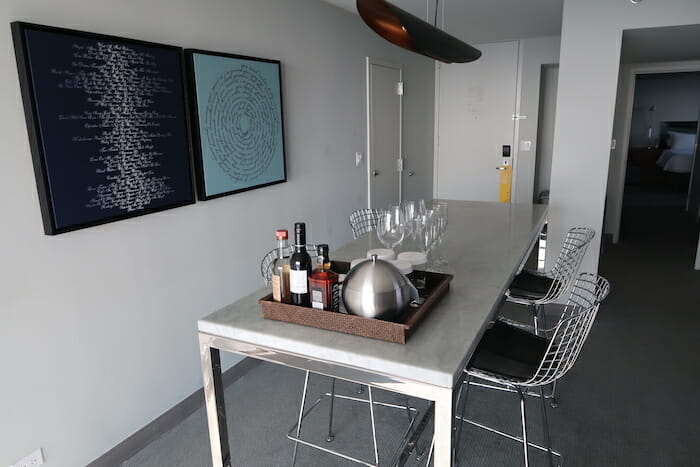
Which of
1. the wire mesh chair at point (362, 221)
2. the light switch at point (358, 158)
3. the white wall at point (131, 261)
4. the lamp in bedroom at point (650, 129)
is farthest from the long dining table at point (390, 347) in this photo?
the lamp in bedroom at point (650, 129)

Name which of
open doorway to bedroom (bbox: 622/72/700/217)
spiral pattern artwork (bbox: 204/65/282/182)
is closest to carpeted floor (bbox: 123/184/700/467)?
spiral pattern artwork (bbox: 204/65/282/182)

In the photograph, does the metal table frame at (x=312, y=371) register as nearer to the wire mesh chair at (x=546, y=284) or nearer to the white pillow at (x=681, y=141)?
the wire mesh chair at (x=546, y=284)

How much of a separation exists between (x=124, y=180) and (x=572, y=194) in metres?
3.31

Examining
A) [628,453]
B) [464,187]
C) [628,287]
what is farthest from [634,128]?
[628,453]

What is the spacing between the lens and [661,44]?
4.25 metres

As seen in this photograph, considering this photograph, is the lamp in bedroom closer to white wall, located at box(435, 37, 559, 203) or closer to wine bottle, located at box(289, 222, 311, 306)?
white wall, located at box(435, 37, 559, 203)

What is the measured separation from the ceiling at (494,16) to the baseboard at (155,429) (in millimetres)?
2991

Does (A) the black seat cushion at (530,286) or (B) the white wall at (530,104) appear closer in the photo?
(A) the black seat cushion at (530,286)

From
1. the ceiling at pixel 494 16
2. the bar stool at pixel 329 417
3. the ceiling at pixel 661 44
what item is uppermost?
the ceiling at pixel 494 16

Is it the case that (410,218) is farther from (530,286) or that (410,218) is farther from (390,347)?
(530,286)

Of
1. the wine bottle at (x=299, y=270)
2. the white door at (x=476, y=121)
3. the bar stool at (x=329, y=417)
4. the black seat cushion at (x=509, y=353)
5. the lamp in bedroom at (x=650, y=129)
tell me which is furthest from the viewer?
the lamp in bedroom at (x=650, y=129)

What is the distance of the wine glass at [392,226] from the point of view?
6.86 feet

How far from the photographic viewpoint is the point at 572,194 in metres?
3.91

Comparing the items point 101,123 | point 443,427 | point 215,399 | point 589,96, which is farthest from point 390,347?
point 589,96
